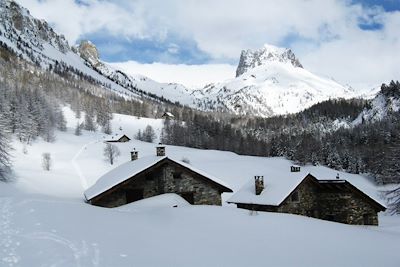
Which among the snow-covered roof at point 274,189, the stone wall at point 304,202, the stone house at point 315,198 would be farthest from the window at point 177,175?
the stone wall at point 304,202

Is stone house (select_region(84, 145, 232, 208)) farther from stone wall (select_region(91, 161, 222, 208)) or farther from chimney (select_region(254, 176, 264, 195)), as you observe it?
chimney (select_region(254, 176, 264, 195))

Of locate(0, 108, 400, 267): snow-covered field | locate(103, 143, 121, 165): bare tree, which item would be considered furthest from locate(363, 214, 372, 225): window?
locate(103, 143, 121, 165): bare tree

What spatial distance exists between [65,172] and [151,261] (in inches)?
2423

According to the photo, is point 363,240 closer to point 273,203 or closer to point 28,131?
point 273,203

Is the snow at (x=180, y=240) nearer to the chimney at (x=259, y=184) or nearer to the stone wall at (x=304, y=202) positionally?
the stone wall at (x=304, y=202)

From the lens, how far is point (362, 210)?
31453mm

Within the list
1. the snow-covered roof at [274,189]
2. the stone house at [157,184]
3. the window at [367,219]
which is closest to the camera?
the stone house at [157,184]

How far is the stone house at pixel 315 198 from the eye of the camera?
28750 mm

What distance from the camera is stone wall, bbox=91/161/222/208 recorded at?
25219 millimetres

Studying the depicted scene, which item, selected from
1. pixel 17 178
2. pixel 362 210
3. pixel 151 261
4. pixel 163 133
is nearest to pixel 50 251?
pixel 151 261

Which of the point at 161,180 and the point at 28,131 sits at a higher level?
the point at 28,131

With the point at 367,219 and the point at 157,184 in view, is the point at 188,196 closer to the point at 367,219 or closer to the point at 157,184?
the point at 157,184

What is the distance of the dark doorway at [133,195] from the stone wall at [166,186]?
0.56ft

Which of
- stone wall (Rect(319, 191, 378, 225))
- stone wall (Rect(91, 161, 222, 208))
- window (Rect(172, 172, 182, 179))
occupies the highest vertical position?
window (Rect(172, 172, 182, 179))
